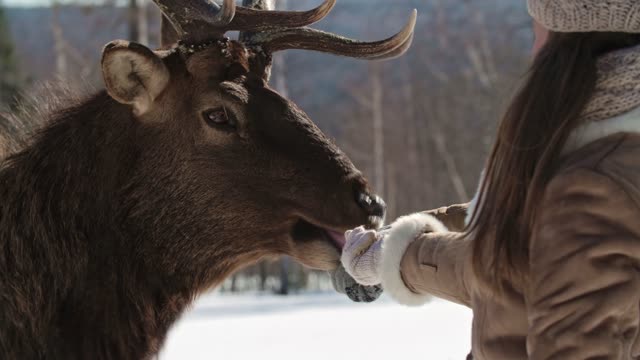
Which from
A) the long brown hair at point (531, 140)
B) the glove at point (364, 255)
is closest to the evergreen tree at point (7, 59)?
the glove at point (364, 255)

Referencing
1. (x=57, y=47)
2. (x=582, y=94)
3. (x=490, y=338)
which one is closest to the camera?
(x=582, y=94)

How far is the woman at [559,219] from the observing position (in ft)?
5.85

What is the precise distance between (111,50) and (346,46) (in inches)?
43.8

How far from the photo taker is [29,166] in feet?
12.0

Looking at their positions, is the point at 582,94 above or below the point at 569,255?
above

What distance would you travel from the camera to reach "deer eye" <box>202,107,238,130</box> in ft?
12.4

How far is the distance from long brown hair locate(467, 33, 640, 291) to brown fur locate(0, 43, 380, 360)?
1.55m

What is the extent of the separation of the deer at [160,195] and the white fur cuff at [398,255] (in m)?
1.19

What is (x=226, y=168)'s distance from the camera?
12.3ft

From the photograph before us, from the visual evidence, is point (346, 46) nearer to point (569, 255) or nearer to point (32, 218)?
point (32, 218)

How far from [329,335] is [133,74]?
5481mm

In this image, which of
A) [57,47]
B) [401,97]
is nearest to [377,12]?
[401,97]

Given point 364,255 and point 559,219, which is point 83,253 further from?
point 559,219

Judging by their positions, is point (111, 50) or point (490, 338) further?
point (111, 50)
